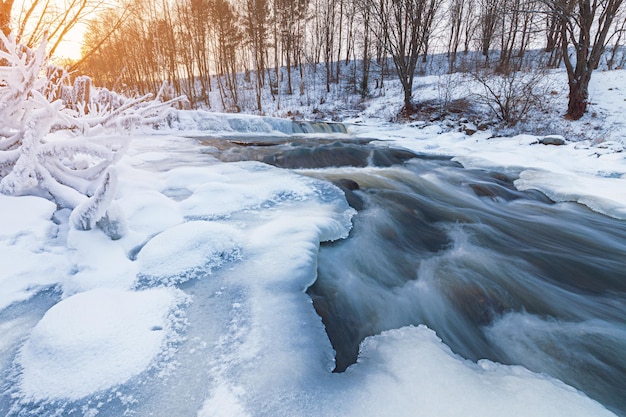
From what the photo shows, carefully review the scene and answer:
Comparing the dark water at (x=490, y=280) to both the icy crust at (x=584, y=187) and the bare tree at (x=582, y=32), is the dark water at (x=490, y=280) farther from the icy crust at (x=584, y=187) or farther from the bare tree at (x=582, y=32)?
the bare tree at (x=582, y=32)

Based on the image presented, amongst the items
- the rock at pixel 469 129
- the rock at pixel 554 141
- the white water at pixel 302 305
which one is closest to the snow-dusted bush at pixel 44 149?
the white water at pixel 302 305

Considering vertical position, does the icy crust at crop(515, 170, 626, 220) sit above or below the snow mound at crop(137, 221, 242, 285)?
below

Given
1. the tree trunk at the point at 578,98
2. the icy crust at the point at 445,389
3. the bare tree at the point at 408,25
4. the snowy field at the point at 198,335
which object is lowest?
the icy crust at the point at 445,389

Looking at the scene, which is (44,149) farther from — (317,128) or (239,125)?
(317,128)

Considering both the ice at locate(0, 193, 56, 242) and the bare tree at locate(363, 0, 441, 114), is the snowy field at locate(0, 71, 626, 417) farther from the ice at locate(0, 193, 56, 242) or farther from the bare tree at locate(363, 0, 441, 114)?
the bare tree at locate(363, 0, 441, 114)

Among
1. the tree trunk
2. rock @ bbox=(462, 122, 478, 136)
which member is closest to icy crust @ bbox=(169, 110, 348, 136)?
rock @ bbox=(462, 122, 478, 136)

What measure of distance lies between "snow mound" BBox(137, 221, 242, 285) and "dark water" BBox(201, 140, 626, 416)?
0.67 m

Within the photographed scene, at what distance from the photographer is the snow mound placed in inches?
72.5

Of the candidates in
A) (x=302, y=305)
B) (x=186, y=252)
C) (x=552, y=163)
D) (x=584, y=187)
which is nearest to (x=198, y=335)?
(x=302, y=305)

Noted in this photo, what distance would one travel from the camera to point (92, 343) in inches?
50.5

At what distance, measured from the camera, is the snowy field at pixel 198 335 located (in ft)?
3.77

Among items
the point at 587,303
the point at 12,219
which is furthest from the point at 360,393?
the point at 12,219

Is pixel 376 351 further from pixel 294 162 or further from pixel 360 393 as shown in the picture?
pixel 294 162

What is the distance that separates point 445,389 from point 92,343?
1.51 meters
